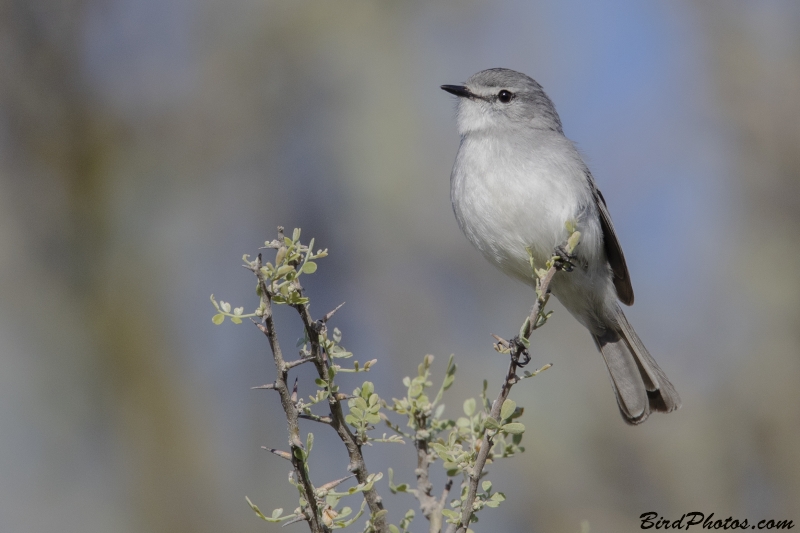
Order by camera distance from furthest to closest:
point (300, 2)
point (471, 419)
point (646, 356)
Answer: point (300, 2), point (646, 356), point (471, 419)

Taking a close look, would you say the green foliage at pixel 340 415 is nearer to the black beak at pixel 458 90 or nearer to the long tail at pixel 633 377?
the long tail at pixel 633 377

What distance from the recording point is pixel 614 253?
400 centimetres

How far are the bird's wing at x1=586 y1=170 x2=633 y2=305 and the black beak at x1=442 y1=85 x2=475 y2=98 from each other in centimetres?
84

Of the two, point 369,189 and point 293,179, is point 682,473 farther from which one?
point 293,179

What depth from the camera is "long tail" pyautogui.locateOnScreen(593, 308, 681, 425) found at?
148 inches

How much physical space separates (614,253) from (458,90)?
1.25 meters

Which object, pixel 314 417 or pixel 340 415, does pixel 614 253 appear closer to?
pixel 340 415

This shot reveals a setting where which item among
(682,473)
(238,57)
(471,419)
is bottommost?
(682,473)

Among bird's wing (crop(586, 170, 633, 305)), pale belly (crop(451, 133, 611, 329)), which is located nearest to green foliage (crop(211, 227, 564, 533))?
pale belly (crop(451, 133, 611, 329))

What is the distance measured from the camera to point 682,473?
4836mm

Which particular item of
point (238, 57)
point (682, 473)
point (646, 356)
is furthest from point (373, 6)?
point (682, 473)

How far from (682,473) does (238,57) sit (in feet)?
14.8

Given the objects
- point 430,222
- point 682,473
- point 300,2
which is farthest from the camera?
point 300,2

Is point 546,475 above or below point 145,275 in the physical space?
below
